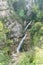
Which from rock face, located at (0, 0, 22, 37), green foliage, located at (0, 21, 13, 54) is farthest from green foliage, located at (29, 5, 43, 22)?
green foliage, located at (0, 21, 13, 54)

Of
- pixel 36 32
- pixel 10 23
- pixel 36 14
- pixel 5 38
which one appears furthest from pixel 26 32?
pixel 5 38

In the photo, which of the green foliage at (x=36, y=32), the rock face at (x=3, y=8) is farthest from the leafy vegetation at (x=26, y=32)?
the rock face at (x=3, y=8)

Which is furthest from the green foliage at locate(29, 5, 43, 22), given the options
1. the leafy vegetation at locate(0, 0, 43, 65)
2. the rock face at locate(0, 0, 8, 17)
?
the rock face at locate(0, 0, 8, 17)

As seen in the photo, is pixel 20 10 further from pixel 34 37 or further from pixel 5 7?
pixel 34 37

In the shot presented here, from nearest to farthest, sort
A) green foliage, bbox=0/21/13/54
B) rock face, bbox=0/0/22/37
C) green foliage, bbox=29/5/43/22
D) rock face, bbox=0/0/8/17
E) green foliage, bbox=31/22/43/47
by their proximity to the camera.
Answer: green foliage, bbox=0/21/13/54 < green foliage, bbox=31/22/43/47 < rock face, bbox=0/0/22/37 < rock face, bbox=0/0/8/17 < green foliage, bbox=29/5/43/22

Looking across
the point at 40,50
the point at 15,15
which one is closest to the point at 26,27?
the point at 15,15

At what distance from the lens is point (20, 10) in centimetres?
2614

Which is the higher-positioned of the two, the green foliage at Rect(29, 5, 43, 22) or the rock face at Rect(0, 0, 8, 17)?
the rock face at Rect(0, 0, 8, 17)

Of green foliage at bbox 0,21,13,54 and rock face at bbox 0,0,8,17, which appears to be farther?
rock face at bbox 0,0,8,17

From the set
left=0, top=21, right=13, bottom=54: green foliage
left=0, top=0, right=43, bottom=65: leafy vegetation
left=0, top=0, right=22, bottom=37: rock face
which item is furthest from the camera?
left=0, top=0, right=22, bottom=37: rock face

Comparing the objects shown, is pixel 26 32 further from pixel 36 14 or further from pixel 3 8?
pixel 3 8

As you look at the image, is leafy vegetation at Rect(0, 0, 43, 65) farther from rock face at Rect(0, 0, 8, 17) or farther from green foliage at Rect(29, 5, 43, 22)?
rock face at Rect(0, 0, 8, 17)

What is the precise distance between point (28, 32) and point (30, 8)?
14.7 feet

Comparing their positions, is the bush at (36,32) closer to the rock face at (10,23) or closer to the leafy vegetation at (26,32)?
the leafy vegetation at (26,32)
